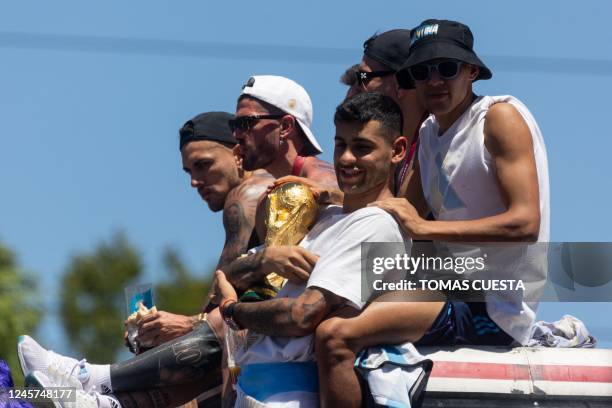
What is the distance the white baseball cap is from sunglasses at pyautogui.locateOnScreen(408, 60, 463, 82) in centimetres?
170

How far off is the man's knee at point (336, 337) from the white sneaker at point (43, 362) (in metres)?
2.28

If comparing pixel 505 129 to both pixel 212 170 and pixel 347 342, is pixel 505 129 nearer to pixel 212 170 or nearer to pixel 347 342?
pixel 347 342

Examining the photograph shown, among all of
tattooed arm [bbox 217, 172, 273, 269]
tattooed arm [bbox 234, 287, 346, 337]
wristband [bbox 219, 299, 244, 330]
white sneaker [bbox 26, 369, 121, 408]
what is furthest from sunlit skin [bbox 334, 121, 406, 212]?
white sneaker [bbox 26, 369, 121, 408]

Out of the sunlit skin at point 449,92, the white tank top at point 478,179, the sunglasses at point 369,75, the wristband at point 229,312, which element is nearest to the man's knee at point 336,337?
the wristband at point 229,312

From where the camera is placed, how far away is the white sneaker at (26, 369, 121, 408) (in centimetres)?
899

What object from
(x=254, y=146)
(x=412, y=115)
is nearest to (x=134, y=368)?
(x=254, y=146)

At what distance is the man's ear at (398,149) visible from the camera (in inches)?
314

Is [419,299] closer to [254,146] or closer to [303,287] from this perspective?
[303,287]

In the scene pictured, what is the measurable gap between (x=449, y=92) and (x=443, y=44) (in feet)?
0.75

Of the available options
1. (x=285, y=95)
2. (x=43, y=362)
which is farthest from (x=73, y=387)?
(x=285, y=95)

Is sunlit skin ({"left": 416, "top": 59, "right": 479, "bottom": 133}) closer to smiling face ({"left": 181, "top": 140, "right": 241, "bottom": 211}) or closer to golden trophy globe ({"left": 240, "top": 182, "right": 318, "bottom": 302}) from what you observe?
golden trophy globe ({"left": 240, "top": 182, "right": 318, "bottom": 302})

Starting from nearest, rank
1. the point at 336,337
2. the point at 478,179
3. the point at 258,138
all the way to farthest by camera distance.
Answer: the point at 336,337 → the point at 478,179 → the point at 258,138

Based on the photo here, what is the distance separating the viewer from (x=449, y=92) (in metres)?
8.10

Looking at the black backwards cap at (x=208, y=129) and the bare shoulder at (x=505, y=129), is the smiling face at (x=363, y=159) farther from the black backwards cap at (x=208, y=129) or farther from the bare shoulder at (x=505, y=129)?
the black backwards cap at (x=208, y=129)
